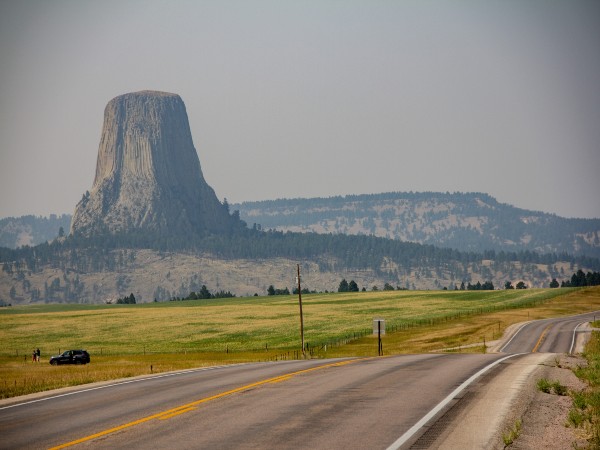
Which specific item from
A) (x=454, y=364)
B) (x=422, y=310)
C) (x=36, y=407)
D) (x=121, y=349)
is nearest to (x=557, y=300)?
(x=422, y=310)

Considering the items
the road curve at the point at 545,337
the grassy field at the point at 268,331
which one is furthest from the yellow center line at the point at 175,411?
the road curve at the point at 545,337

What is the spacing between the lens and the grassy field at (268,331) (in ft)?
273

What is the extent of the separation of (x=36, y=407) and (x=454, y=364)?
14.4 meters

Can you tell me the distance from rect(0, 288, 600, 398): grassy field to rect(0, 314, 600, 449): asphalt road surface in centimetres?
3443

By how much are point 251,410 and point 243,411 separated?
0.19m

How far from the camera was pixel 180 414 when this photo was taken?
1792 cm

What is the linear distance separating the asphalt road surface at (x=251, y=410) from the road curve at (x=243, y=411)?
2 cm

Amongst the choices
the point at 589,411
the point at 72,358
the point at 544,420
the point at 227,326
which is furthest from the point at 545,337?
the point at 544,420

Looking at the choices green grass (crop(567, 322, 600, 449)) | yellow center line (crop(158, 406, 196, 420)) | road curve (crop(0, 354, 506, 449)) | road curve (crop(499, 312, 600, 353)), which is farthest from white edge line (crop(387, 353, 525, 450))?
road curve (crop(499, 312, 600, 353))

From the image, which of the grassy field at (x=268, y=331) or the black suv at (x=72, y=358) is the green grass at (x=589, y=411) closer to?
Answer: the grassy field at (x=268, y=331)

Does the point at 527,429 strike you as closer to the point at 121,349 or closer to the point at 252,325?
the point at 121,349

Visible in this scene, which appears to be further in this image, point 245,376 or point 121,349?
point 121,349

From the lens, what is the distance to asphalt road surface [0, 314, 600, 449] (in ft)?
49.4

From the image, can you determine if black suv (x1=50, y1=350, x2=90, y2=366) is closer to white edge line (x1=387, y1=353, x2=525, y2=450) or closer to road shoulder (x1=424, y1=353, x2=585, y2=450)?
white edge line (x1=387, y1=353, x2=525, y2=450)
